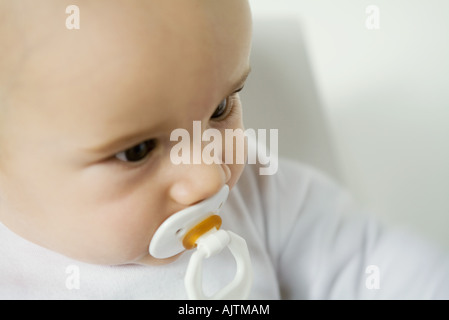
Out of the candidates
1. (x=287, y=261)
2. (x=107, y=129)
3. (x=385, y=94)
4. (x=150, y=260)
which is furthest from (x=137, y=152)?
(x=385, y=94)

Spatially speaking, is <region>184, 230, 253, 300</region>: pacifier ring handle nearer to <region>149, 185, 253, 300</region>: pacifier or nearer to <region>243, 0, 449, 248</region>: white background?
<region>149, 185, 253, 300</region>: pacifier

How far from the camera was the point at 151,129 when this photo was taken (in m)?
0.47

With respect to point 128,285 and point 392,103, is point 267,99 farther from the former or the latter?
point 128,285

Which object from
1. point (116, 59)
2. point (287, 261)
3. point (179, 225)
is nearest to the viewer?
point (116, 59)

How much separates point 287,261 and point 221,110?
323 mm

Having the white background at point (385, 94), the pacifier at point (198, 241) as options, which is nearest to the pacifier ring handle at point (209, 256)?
the pacifier at point (198, 241)

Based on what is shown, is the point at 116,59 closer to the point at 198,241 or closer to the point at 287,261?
the point at 198,241

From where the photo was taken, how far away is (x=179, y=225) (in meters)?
0.54

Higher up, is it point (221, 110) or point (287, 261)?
point (221, 110)
